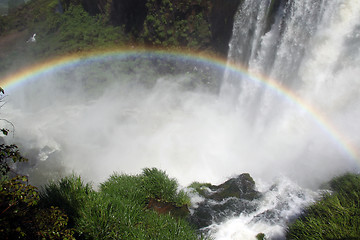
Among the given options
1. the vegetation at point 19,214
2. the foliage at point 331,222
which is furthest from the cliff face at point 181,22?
the vegetation at point 19,214

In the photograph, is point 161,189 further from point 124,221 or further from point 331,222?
point 331,222

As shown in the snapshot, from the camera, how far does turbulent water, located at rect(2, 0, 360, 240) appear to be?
8297mm

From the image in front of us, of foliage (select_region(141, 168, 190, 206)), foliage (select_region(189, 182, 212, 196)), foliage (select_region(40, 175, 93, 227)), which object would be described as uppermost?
foliage (select_region(40, 175, 93, 227))

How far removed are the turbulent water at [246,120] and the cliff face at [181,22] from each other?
1.72 meters

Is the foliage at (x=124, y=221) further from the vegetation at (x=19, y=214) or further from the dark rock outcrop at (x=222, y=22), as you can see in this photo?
the dark rock outcrop at (x=222, y=22)

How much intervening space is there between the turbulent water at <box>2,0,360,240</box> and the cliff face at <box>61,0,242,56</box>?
1.72m

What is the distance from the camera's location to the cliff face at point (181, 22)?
17828mm

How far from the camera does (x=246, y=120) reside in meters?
14.2

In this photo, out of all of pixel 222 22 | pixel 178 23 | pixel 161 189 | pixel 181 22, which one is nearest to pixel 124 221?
pixel 161 189

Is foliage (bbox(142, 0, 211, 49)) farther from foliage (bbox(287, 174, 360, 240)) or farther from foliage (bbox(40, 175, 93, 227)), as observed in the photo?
foliage (bbox(40, 175, 93, 227))

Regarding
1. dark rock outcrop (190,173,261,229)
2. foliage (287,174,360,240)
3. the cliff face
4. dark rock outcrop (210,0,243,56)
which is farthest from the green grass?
the cliff face

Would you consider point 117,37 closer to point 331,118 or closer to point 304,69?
point 304,69

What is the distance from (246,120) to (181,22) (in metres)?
9.95

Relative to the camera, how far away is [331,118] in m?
9.20
